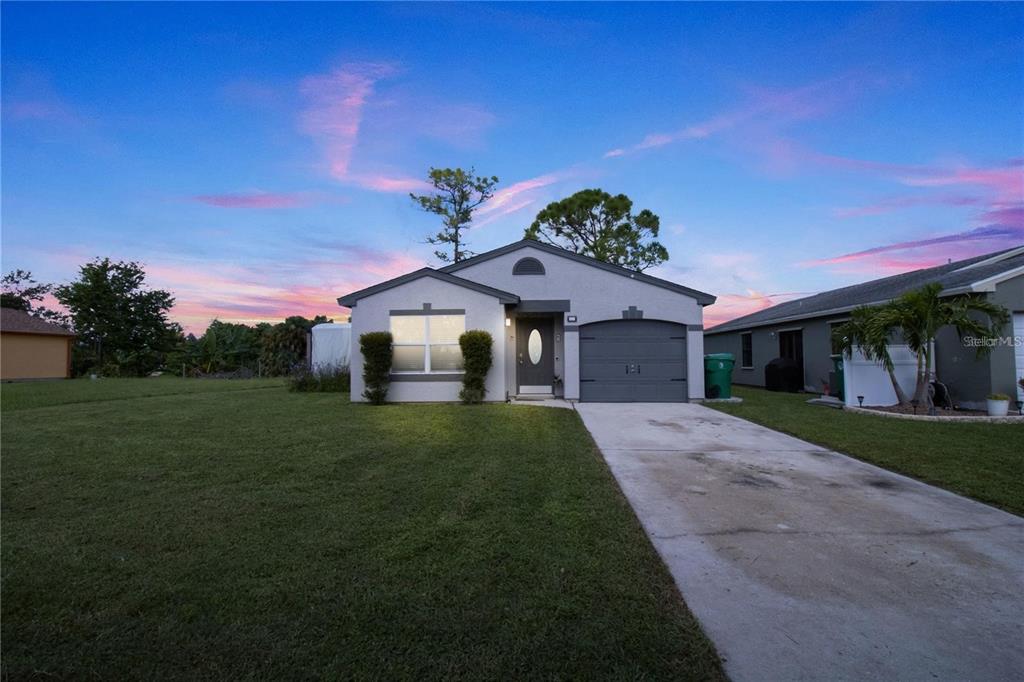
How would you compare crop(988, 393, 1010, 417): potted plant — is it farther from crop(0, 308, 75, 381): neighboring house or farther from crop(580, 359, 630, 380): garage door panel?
crop(0, 308, 75, 381): neighboring house

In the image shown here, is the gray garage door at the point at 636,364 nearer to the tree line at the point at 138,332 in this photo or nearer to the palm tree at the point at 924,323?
the palm tree at the point at 924,323

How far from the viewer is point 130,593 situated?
2.61 meters

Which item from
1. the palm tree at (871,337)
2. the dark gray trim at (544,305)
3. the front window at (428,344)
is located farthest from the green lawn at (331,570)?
the palm tree at (871,337)

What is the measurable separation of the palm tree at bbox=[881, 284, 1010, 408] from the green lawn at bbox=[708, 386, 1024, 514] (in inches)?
65.5

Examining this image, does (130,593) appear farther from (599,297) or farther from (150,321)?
(150,321)

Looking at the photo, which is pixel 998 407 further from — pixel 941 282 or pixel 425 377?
pixel 425 377

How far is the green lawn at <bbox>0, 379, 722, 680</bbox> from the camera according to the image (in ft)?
6.83

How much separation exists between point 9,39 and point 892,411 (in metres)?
16.3

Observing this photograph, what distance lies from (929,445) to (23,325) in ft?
113

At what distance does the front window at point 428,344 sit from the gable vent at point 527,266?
2.25 metres

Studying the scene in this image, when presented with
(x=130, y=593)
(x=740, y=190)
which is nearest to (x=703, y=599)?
(x=130, y=593)

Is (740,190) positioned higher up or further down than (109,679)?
higher up

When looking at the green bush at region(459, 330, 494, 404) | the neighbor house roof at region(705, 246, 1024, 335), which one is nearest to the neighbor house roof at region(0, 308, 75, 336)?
the green bush at region(459, 330, 494, 404)

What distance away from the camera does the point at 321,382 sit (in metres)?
15.3
